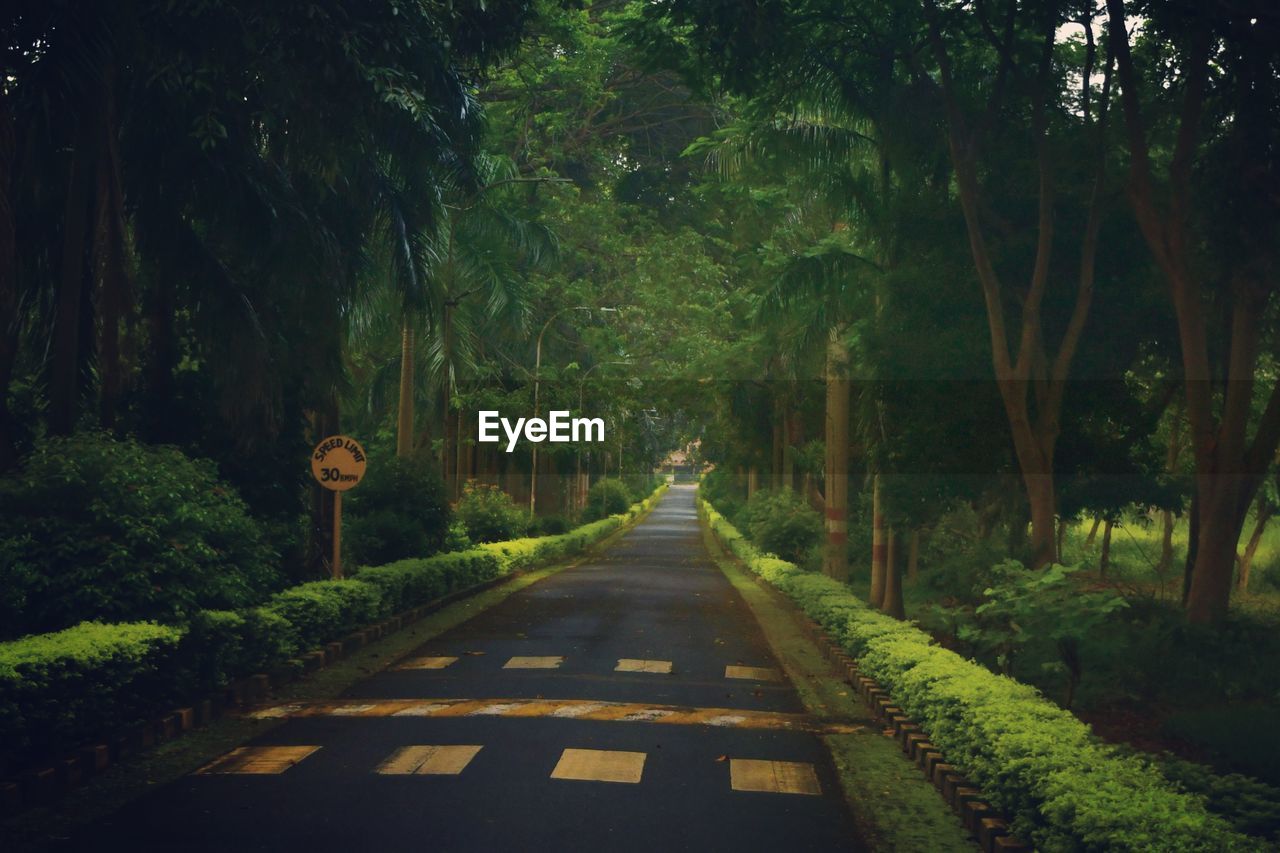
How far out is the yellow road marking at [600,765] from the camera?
10.4 m

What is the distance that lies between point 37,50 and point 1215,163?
548 inches

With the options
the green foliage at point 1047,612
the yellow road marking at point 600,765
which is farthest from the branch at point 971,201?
the yellow road marking at point 600,765

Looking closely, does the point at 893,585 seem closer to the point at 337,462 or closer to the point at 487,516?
the point at 337,462

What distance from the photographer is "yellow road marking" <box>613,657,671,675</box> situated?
17.2 m

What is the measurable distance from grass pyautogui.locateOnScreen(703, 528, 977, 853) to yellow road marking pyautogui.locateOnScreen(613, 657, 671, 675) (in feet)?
5.00

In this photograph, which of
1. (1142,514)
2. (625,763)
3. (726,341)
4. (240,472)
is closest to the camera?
(625,763)

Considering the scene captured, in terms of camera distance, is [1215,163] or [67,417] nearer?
[67,417]

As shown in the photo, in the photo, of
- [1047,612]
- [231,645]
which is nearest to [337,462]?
[231,645]

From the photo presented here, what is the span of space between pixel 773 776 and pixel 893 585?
15333mm

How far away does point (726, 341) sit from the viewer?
44531 mm

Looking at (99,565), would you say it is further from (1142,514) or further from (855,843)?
(1142,514)

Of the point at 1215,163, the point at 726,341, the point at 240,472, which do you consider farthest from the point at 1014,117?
the point at 726,341

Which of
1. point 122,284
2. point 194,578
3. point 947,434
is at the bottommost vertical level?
point 194,578

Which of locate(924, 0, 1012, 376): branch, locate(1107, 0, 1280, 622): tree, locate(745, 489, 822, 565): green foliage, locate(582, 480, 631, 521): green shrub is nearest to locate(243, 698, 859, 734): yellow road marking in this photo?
locate(924, 0, 1012, 376): branch
